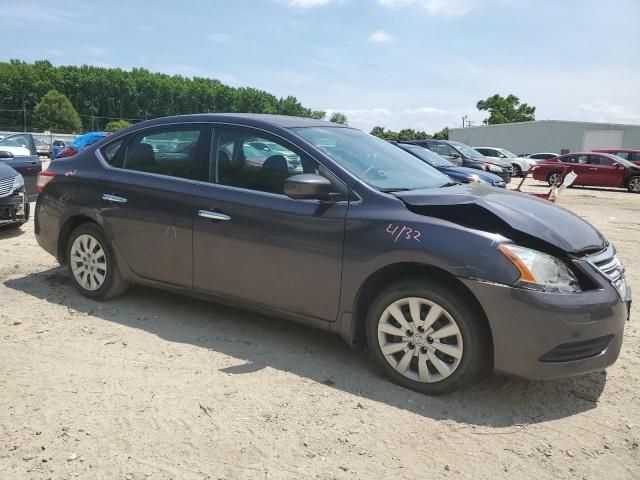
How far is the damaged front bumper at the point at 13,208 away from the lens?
7536mm

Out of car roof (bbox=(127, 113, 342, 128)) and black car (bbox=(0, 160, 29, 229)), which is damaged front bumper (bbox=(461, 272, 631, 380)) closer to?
car roof (bbox=(127, 113, 342, 128))

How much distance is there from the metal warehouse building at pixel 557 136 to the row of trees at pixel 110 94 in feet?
218

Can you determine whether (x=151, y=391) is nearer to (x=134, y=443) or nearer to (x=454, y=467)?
(x=134, y=443)

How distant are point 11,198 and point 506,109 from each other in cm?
8449

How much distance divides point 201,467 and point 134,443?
410 mm

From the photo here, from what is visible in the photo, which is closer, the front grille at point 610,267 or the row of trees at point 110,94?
the front grille at point 610,267

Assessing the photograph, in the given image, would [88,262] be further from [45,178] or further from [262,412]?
[262,412]

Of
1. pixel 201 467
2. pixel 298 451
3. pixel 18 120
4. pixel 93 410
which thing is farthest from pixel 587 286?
pixel 18 120

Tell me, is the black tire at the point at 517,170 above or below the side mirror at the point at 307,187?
below

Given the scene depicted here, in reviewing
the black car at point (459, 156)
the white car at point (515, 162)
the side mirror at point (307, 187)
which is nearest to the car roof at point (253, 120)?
the side mirror at point (307, 187)

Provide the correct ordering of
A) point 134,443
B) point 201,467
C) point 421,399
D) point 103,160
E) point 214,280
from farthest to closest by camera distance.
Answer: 1. point 103,160
2. point 214,280
3. point 421,399
4. point 134,443
5. point 201,467

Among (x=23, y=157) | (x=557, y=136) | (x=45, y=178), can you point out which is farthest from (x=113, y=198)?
(x=557, y=136)

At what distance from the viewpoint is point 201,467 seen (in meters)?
2.56

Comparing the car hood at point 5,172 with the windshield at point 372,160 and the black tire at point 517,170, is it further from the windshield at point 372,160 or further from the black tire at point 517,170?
the black tire at point 517,170
